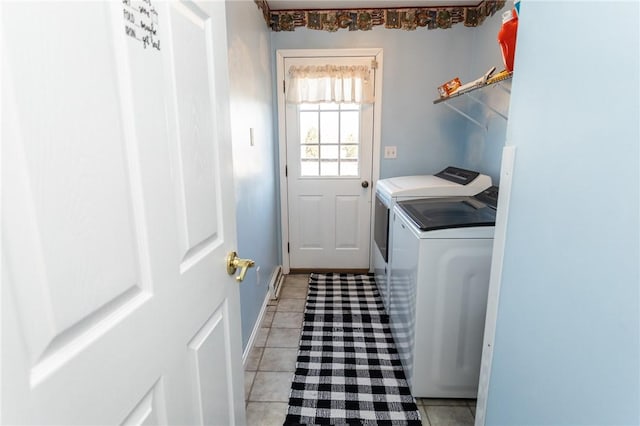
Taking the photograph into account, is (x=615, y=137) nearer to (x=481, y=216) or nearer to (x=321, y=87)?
(x=481, y=216)

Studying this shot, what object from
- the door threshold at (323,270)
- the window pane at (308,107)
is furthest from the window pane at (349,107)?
the door threshold at (323,270)

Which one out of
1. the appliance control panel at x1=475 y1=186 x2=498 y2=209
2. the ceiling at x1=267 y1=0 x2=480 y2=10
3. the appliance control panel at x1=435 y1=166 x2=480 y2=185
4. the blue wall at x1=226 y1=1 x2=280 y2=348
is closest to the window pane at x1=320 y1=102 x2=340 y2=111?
the blue wall at x1=226 y1=1 x2=280 y2=348

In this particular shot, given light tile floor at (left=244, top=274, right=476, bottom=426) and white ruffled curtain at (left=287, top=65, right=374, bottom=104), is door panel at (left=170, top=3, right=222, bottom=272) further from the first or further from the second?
white ruffled curtain at (left=287, top=65, right=374, bottom=104)

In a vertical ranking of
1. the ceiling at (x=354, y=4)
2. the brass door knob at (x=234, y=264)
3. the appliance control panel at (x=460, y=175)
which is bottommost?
the brass door knob at (x=234, y=264)

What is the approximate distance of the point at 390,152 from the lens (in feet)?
10.0

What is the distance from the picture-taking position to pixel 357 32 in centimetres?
286

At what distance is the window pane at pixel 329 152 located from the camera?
309 centimetres

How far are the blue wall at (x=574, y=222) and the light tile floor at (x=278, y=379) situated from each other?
31.0 inches

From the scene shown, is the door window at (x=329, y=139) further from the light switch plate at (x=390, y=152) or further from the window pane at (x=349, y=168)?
the light switch plate at (x=390, y=152)

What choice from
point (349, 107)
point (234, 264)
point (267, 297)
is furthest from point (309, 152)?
point (234, 264)

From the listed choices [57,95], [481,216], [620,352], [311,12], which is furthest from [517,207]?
[311,12]

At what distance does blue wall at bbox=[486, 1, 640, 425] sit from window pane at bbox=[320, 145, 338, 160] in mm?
2238

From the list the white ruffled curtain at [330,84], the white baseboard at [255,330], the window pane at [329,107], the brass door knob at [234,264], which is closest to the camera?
the brass door knob at [234,264]

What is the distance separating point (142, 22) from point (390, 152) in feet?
8.77
